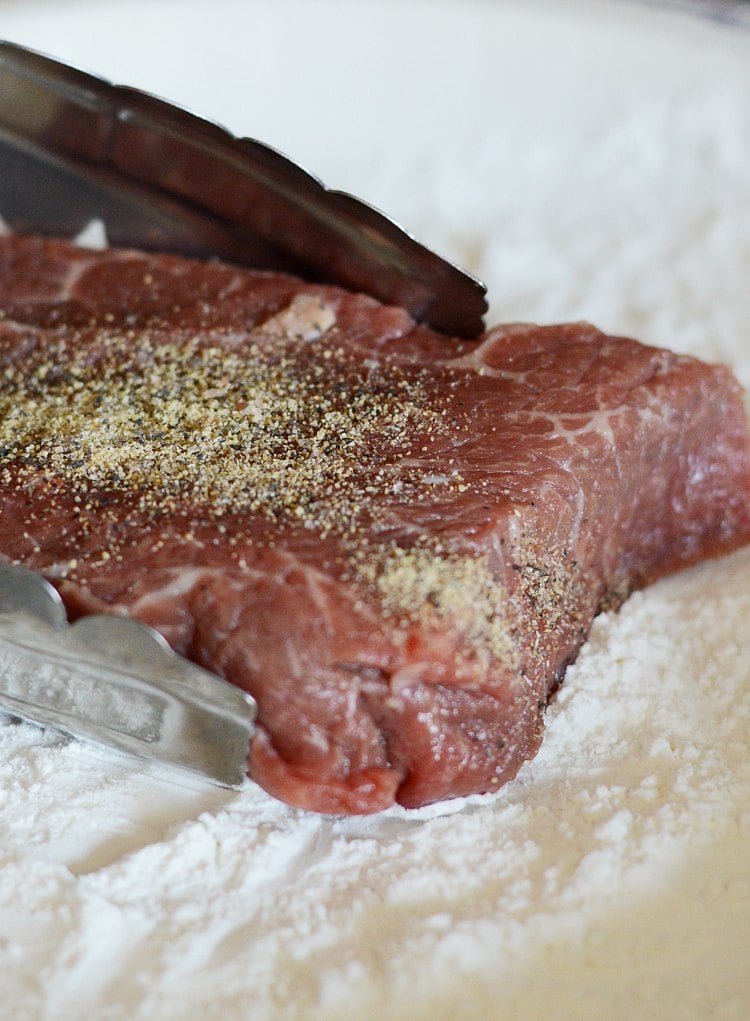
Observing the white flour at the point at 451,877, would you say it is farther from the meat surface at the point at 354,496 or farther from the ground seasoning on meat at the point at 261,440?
the ground seasoning on meat at the point at 261,440

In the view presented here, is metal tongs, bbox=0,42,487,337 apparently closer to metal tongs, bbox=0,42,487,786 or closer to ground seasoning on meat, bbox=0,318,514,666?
metal tongs, bbox=0,42,487,786

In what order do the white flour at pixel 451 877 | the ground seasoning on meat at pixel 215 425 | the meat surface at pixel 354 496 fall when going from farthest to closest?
the ground seasoning on meat at pixel 215 425
the meat surface at pixel 354 496
the white flour at pixel 451 877

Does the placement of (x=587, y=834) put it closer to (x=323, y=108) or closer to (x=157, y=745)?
(x=157, y=745)

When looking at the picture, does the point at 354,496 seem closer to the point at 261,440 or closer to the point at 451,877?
the point at 261,440

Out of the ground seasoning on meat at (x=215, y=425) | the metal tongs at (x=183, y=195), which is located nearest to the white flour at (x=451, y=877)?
the ground seasoning on meat at (x=215, y=425)

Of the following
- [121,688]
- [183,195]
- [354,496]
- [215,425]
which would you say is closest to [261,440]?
[215,425]

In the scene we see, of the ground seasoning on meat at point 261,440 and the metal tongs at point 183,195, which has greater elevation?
the metal tongs at point 183,195
